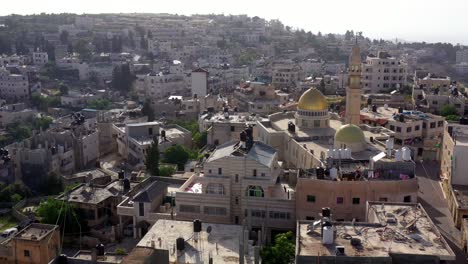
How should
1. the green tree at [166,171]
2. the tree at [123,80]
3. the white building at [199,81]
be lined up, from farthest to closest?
the tree at [123,80] → the white building at [199,81] → the green tree at [166,171]

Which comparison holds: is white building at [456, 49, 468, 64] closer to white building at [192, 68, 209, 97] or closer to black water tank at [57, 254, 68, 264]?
white building at [192, 68, 209, 97]

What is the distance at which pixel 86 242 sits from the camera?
1312 inches

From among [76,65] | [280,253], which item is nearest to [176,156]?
[280,253]

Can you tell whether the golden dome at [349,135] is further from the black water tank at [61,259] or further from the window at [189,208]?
the black water tank at [61,259]

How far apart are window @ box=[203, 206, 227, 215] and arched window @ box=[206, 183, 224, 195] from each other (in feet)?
2.96

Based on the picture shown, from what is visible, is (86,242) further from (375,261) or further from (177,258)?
(375,261)

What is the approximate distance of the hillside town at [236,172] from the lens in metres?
25.1

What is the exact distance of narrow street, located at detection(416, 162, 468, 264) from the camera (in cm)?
2834

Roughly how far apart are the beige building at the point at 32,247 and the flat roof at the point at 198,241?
14.8ft

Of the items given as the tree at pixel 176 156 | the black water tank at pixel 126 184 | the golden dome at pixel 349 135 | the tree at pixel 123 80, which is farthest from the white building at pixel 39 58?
the golden dome at pixel 349 135

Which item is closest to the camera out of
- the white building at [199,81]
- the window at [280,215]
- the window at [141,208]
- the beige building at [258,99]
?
the window at [280,215]

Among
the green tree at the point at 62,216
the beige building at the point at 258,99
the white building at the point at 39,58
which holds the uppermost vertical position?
the white building at the point at 39,58

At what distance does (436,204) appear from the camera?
33531 millimetres

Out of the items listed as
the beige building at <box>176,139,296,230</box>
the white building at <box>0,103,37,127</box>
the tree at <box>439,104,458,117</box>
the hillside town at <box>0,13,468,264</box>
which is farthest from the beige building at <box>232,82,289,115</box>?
the beige building at <box>176,139,296,230</box>
